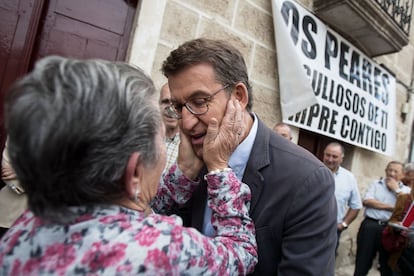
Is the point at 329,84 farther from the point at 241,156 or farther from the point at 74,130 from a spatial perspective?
the point at 74,130

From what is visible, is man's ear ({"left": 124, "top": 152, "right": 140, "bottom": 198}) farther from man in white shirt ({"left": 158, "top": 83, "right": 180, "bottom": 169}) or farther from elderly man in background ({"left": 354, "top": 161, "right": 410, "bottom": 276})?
elderly man in background ({"left": 354, "top": 161, "right": 410, "bottom": 276})

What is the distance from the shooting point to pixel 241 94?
1.29 meters

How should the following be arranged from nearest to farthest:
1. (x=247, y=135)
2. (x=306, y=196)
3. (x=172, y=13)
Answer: (x=306, y=196)
(x=247, y=135)
(x=172, y=13)

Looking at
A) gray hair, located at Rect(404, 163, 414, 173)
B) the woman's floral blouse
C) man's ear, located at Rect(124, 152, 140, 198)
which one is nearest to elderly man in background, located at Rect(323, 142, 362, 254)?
gray hair, located at Rect(404, 163, 414, 173)

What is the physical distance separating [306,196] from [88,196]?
25.8 inches

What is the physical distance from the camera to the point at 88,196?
67cm

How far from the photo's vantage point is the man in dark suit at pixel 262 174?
96 centimetres

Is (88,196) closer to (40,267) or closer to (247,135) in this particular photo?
(40,267)

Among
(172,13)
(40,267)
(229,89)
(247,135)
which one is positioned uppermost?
(172,13)

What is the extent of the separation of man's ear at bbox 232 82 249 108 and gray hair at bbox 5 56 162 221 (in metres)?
0.63

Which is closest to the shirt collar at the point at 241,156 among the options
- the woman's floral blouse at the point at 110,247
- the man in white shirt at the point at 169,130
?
the woman's floral blouse at the point at 110,247

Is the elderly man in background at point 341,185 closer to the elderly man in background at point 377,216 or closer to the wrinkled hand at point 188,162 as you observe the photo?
the elderly man in background at point 377,216

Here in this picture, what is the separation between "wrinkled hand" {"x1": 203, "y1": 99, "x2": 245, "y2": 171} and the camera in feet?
3.36

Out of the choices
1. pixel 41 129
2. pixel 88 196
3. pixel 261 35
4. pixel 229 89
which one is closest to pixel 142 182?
pixel 88 196
